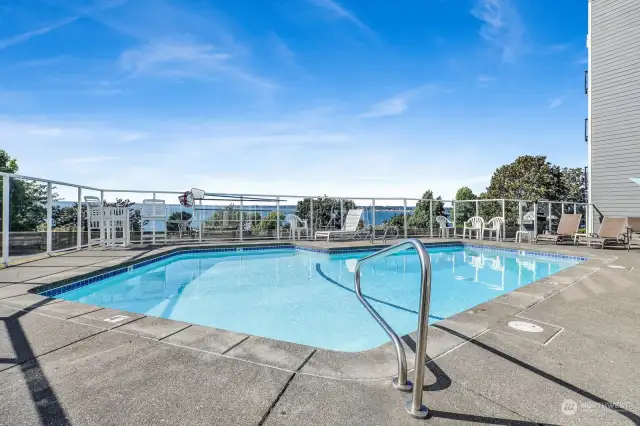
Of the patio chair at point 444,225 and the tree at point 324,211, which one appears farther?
the patio chair at point 444,225

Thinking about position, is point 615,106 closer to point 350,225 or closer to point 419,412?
point 350,225

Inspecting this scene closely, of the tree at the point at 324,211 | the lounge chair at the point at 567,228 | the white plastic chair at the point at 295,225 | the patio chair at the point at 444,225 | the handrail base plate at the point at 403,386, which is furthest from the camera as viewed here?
the patio chair at the point at 444,225

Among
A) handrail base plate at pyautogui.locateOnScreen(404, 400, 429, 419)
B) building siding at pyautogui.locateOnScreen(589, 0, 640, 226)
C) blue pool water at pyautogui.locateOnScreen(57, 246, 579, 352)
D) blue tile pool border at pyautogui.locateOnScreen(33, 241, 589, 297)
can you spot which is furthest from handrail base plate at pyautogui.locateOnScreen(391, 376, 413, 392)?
building siding at pyautogui.locateOnScreen(589, 0, 640, 226)

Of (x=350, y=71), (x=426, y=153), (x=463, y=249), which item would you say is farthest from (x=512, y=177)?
(x=350, y=71)

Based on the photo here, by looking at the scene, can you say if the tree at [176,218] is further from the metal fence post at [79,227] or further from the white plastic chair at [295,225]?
the white plastic chair at [295,225]

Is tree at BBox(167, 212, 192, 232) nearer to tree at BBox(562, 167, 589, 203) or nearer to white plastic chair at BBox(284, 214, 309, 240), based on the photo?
white plastic chair at BBox(284, 214, 309, 240)

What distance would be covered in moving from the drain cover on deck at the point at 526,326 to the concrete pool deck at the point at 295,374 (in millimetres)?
71

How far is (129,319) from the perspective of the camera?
234 cm

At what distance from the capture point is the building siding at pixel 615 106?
8898 millimetres

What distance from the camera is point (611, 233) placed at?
7441 mm

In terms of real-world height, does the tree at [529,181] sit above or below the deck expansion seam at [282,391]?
above

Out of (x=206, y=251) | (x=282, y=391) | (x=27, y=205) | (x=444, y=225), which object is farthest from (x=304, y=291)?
(x=444, y=225)

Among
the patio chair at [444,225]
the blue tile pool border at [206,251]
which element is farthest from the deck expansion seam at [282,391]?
the patio chair at [444,225]

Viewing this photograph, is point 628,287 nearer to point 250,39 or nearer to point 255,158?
point 250,39
